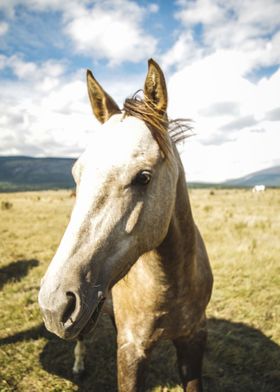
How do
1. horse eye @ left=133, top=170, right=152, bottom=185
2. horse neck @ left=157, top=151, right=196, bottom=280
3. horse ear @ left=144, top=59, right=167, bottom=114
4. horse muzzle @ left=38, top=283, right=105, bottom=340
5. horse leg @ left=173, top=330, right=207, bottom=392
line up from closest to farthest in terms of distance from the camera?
horse muzzle @ left=38, top=283, right=105, bottom=340
horse eye @ left=133, top=170, right=152, bottom=185
horse ear @ left=144, top=59, right=167, bottom=114
horse neck @ left=157, top=151, right=196, bottom=280
horse leg @ left=173, top=330, right=207, bottom=392

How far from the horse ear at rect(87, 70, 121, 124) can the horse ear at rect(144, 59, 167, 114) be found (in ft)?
1.34

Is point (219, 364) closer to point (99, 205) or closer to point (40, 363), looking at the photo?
point (40, 363)

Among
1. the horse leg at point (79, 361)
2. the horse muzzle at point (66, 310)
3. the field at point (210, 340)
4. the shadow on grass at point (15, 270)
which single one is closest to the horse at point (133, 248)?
the horse muzzle at point (66, 310)

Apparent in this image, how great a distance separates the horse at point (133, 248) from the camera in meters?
1.65

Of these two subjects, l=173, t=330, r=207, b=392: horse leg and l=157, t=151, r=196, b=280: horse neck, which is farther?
l=173, t=330, r=207, b=392: horse leg

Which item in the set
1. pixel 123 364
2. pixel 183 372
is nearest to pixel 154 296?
pixel 123 364

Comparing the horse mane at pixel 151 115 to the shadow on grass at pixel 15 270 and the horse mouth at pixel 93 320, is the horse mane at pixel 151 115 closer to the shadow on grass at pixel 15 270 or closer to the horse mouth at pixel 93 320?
the horse mouth at pixel 93 320

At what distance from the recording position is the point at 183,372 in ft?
11.0

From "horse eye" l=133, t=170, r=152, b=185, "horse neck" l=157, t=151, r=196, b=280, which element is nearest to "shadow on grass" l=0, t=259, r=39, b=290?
"horse neck" l=157, t=151, r=196, b=280

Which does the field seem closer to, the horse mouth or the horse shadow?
the horse shadow

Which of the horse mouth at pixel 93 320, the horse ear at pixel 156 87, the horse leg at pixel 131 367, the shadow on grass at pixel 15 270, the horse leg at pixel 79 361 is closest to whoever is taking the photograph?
the horse mouth at pixel 93 320

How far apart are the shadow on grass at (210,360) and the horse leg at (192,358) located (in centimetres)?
117

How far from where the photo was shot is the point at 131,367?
279 centimetres

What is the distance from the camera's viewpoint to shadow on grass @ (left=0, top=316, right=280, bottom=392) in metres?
4.38
